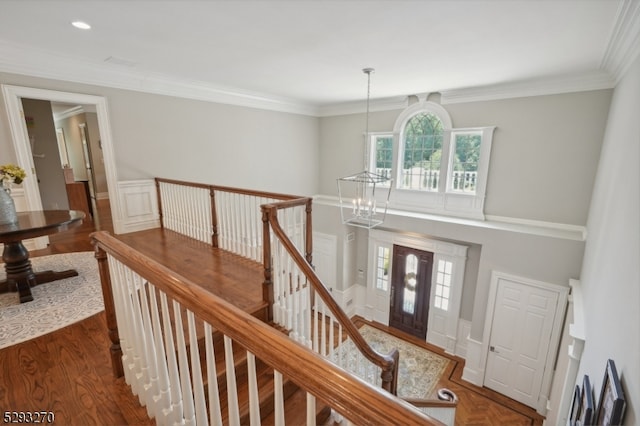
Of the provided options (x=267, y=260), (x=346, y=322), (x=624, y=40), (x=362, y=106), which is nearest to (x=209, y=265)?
(x=267, y=260)

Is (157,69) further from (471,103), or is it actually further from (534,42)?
(471,103)

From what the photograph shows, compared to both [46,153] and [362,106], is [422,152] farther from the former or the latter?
[46,153]

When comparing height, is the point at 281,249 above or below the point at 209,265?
above

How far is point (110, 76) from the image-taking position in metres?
4.14

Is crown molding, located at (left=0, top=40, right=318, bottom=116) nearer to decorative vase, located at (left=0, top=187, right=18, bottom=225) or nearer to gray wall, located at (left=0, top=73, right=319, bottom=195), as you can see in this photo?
gray wall, located at (left=0, top=73, right=319, bottom=195)

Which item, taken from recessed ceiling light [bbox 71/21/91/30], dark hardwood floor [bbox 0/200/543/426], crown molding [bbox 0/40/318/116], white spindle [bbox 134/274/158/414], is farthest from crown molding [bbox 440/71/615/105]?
dark hardwood floor [bbox 0/200/543/426]

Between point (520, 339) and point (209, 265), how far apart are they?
16.7 feet

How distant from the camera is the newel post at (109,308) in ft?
5.24

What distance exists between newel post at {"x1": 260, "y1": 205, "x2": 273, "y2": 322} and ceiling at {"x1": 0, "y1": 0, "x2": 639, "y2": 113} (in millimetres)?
1758

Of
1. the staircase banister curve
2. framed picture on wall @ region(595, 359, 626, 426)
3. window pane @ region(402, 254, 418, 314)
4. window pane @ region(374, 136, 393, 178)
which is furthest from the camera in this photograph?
window pane @ region(374, 136, 393, 178)

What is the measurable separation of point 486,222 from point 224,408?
5.16m

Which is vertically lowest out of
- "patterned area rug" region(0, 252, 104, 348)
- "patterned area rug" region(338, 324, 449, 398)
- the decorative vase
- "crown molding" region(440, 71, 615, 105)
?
"patterned area rug" region(338, 324, 449, 398)

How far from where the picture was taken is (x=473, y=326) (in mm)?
5219

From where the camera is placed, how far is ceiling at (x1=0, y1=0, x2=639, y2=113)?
2.38 m
